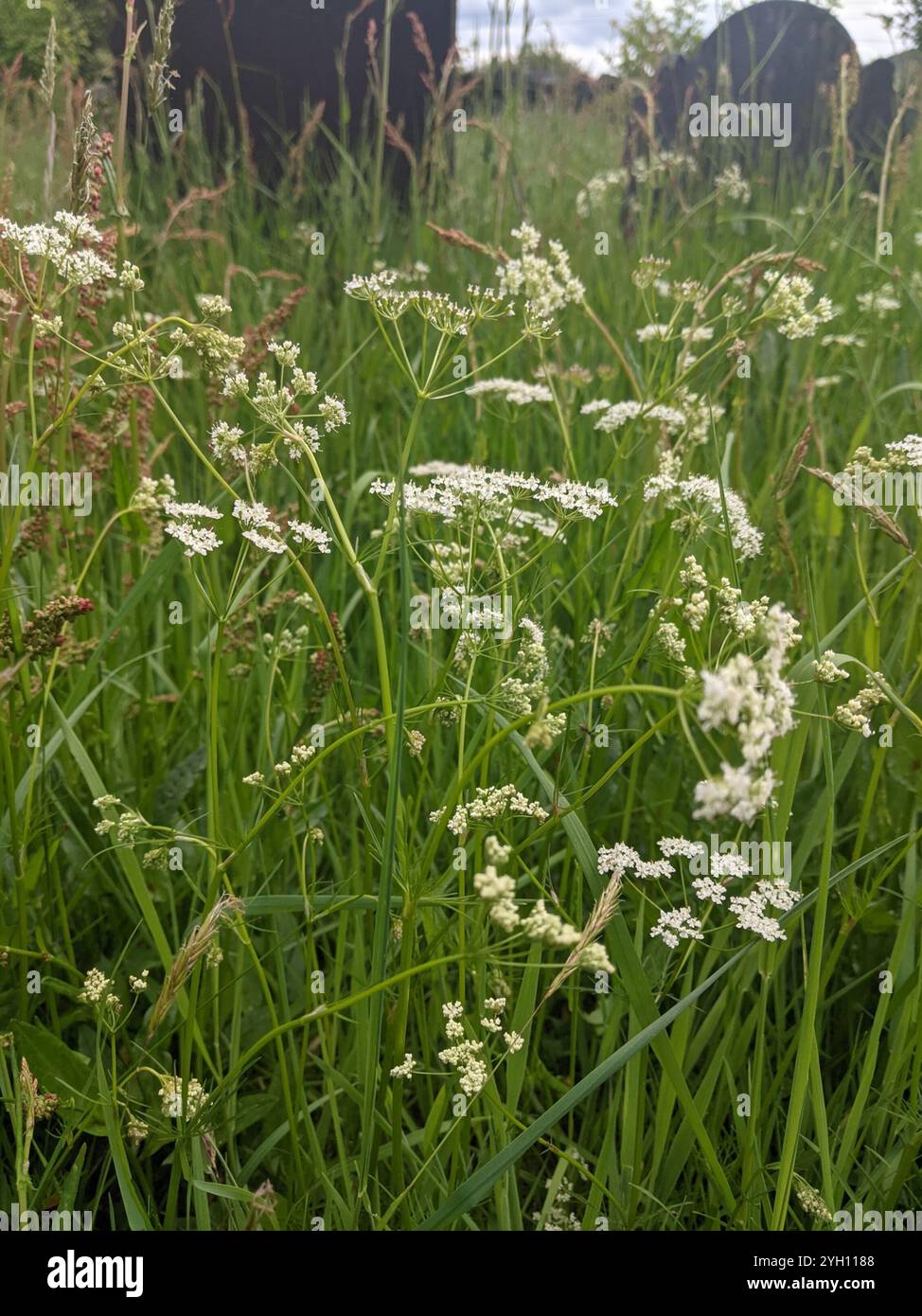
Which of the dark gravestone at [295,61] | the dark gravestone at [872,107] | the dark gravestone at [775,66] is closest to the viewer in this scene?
the dark gravestone at [295,61]

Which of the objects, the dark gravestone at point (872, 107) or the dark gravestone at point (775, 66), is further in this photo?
the dark gravestone at point (872, 107)

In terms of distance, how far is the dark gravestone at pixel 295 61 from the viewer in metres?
6.12

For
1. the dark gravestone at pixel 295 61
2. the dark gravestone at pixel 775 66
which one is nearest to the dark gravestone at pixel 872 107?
the dark gravestone at pixel 775 66

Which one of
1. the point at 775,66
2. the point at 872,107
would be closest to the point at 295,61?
the point at 775,66

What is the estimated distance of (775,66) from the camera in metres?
7.10

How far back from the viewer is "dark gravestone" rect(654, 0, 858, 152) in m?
6.37

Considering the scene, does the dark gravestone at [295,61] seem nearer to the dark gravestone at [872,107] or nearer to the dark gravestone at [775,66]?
the dark gravestone at [775,66]

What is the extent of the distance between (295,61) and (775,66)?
3262 mm

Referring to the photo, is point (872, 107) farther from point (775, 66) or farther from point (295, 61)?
point (295, 61)

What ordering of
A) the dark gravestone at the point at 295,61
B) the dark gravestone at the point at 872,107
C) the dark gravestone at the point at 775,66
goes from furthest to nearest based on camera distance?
the dark gravestone at the point at 872,107 → the dark gravestone at the point at 775,66 → the dark gravestone at the point at 295,61

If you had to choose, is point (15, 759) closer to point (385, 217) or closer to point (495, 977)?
point (495, 977)

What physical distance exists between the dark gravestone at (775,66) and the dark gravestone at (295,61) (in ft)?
4.78

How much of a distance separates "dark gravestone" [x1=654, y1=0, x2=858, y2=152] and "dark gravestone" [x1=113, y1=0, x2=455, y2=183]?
4.78 ft
